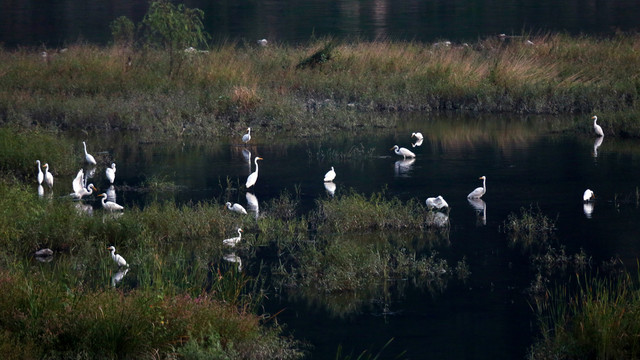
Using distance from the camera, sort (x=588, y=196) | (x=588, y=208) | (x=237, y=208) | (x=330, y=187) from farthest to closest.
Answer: (x=330, y=187), (x=588, y=196), (x=588, y=208), (x=237, y=208)

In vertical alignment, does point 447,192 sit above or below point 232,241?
below


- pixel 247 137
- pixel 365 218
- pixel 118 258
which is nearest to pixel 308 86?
pixel 247 137

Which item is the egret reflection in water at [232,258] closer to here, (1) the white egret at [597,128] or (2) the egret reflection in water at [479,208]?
(2) the egret reflection in water at [479,208]

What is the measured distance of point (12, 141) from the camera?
715 inches

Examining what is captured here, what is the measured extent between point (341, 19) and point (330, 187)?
154 feet

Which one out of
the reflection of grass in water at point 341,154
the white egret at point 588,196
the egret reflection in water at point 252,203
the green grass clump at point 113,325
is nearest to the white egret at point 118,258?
the green grass clump at point 113,325

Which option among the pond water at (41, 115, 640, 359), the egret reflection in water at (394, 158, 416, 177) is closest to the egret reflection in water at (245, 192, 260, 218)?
the pond water at (41, 115, 640, 359)

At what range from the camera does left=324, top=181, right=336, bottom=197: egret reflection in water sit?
16.9 meters

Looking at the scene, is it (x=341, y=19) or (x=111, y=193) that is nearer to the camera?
(x=111, y=193)

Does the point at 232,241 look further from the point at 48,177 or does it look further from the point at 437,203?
the point at 48,177

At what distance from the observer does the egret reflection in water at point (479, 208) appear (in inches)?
588

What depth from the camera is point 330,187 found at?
1741 centimetres

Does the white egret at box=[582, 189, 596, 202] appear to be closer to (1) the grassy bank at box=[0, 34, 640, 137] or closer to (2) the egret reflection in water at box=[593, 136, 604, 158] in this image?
(2) the egret reflection in water at box=[593, 136, 604, 158]

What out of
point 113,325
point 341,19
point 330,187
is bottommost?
point 341,19
